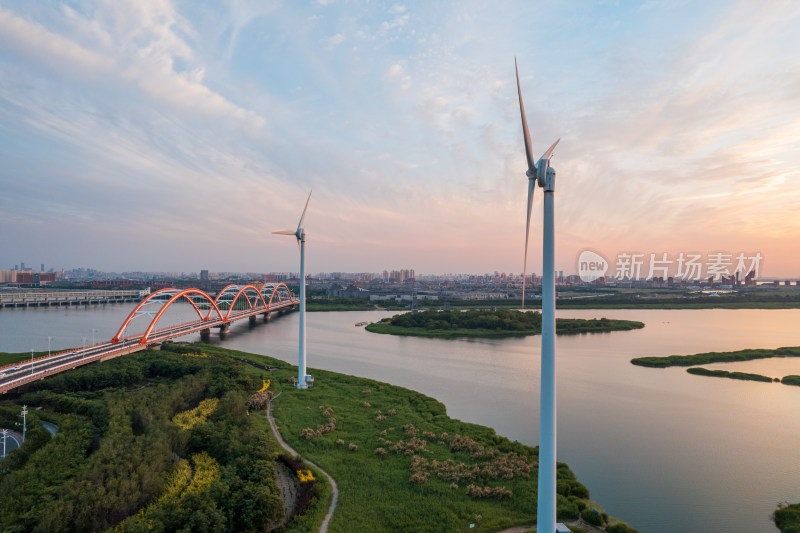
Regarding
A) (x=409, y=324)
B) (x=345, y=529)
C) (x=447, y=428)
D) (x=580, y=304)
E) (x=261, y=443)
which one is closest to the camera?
(x=345, y=529)

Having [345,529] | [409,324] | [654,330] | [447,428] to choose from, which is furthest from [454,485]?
[654,330]

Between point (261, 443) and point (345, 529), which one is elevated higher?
point (261, 443)

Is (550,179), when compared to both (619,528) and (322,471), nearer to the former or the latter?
(619,528)

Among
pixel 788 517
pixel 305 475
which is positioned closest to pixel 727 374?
pixel 788 517

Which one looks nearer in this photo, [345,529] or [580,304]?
[345,529]

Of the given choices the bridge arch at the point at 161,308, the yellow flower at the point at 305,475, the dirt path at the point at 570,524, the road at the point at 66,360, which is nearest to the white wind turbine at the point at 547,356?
the dirt path at the point at 570,524

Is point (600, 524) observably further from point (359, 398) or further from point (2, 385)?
point (2, 385)

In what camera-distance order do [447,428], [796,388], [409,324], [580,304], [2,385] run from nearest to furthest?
[447,428] < [2,385] < [796,388] < [409,324] < [580,304]

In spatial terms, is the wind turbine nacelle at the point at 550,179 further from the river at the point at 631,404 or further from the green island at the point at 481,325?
the green island at the point at 481,325
